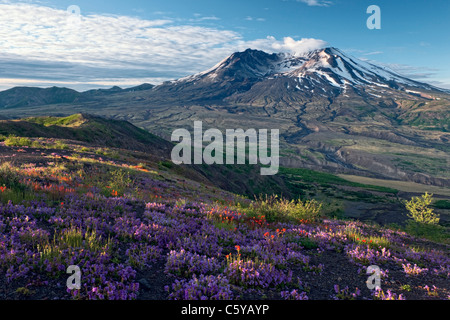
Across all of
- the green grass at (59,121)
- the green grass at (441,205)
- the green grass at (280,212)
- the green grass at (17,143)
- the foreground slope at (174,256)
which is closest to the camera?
the foreground slope at (174,256)

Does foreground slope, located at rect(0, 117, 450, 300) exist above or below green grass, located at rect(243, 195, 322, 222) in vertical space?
above

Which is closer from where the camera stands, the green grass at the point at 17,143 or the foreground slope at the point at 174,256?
the foreground slope at the point at 174,256

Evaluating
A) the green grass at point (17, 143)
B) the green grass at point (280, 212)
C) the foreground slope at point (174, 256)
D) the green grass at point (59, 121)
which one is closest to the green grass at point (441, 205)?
the green grass at point (280, 212)

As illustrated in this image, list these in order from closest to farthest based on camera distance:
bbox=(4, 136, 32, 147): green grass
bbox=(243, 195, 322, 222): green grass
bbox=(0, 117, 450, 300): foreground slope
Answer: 1. bbox=(0, 117, 450, 300): foreground slope
2. bbox=(243, 195, 322, 222): green grass
3. bbox=(4, 136, 32, 147): green grass

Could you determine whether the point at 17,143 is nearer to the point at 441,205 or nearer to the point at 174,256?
the point at 174,256

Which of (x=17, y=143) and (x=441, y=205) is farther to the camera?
(x=441, y=205)

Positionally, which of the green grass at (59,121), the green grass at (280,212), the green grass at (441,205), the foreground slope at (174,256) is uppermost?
the green grass at (59,121)

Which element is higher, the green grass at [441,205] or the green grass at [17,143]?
the green grass at [17,143]

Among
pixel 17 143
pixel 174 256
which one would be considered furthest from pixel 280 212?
pixel 17 143

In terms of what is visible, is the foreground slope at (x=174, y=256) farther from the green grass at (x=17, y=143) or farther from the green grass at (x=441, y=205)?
the green grass at (x=441, y=205)

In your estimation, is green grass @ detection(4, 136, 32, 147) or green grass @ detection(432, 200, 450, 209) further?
green grass @ detection(432, 200, 450, 209)

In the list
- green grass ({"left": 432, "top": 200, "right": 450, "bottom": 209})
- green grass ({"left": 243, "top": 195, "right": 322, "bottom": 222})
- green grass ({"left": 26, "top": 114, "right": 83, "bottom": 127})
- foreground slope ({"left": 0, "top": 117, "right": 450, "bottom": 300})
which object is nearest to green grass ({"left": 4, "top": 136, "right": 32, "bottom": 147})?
foreground slope ({"left": 0, "top": 117, "right": 450, "bottom": 300})

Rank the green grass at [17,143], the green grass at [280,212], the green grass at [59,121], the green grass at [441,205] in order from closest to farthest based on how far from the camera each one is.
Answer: the green grass at [280,212] → the green grass at [17,143] → the green grass at [59,121] → the green grass at [441,205]

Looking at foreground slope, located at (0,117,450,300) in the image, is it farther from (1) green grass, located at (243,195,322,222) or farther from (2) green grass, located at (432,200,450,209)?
(2) green grass, located at (432,200,450,209)
